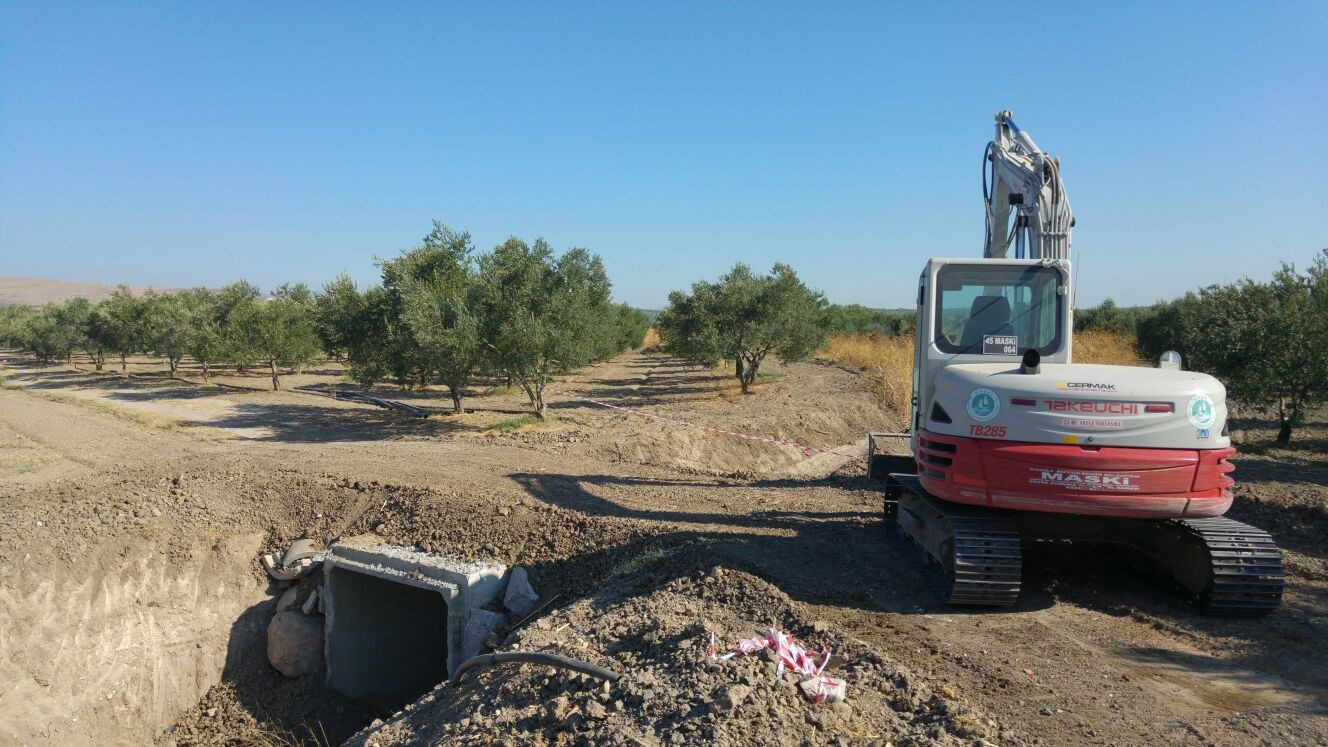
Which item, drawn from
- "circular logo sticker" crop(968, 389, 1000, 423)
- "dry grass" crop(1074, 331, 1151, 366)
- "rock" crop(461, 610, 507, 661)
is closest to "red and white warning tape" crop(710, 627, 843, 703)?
"circular logo sticker" crop(968, 389, 1000, 423)

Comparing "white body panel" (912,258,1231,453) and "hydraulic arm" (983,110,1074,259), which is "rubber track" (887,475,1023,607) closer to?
"white body panel" (912,258,1231,453)

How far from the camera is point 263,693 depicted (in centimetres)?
978

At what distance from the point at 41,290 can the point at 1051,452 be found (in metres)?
218

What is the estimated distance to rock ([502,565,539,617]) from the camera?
8.16m

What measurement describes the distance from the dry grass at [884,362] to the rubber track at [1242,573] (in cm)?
1882

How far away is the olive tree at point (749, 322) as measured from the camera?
27.2 metres

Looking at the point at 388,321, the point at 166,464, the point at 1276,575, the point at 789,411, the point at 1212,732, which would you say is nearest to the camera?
the point at 1212,732

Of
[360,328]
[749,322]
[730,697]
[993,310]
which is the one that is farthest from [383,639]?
[749,322]

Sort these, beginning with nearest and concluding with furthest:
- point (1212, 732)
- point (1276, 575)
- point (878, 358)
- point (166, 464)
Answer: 1. point (1212, 732)
2. point (1276, 575)
3. point (166, 464)
4. point (878, 358)

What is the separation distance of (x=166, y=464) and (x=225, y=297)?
25169 millimetres

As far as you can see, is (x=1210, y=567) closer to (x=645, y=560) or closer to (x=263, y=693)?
(x=645, y=560)

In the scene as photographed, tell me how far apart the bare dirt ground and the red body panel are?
0.98 metres

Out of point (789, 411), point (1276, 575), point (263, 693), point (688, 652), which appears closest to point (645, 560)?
point (688, 652)

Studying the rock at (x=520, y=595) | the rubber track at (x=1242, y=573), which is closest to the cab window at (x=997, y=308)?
the rubber track at (x=1242, y=573)
